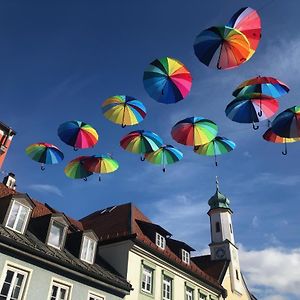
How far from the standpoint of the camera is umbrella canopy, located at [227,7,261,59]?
518 inches

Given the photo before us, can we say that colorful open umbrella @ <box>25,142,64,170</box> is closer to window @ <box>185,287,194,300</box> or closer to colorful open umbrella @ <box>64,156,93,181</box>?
colorful open umbrella @ <box>64,156,93,181</box>

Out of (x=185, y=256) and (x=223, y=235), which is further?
(x=223, y=235)

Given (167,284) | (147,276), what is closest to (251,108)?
(147,276)

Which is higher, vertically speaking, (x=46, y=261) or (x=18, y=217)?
(x=18, y=217)

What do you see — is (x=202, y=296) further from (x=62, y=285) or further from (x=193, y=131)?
(x=193, y=131)

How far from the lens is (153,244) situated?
27828 millimetres

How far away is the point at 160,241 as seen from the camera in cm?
2919

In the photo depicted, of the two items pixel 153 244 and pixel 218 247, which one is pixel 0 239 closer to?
pixel 153 244

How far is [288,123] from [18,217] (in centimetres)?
1498

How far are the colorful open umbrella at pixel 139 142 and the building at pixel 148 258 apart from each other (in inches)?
294

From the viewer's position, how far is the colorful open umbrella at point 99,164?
23156mm

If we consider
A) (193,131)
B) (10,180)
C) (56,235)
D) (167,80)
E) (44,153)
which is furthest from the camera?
(10,180)

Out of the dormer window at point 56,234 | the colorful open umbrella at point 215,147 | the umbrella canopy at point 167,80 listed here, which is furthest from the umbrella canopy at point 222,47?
the dormer window at point 56,234

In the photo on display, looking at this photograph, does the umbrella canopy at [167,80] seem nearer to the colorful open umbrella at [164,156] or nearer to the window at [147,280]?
the colorful open umbrella at [164,156]
